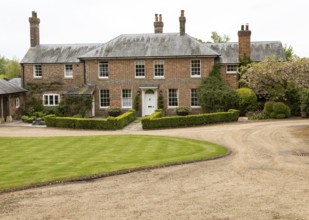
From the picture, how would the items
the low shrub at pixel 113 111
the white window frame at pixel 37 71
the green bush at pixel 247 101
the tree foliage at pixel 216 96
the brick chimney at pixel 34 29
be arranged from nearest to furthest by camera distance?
the tree foliage at pixel 216 96 < the green bush at pixel 247 101 < the low shrub at pixel 113 111 < the white window frame at pixel 37 71 < the brick chimney at pixel 34 29

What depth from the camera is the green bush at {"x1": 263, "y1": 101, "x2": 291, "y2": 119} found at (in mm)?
35469

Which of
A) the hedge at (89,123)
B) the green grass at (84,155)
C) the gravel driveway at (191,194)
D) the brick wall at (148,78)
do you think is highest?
the brick wall at (148,78)

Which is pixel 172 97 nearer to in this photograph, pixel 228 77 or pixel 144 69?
pixel 144 69

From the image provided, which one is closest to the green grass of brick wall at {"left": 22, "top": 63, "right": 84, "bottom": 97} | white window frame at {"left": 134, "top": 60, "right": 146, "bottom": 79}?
white window frame at {"left": 134, "top": 60, "right": 146, "bottom": 79}

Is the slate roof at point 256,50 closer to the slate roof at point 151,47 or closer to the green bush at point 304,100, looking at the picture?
the slate roof at point 151,47

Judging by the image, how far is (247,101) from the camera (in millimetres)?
37906

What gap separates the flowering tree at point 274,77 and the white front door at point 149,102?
29.8ft

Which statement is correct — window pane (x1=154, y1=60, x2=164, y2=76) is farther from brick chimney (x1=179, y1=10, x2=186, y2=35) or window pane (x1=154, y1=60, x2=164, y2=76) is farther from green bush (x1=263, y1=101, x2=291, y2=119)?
green bush (x1=263, y1=101, x2=291, y2=119)

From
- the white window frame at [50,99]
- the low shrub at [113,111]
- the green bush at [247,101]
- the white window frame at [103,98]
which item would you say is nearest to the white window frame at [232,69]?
the green bush at [247,101]

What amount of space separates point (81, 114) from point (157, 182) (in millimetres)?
25476

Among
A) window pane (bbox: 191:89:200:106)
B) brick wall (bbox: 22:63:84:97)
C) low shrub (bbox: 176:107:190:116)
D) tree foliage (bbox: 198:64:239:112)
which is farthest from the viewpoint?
brick wall (bbox: 22:63:84:97)

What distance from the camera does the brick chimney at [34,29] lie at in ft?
147

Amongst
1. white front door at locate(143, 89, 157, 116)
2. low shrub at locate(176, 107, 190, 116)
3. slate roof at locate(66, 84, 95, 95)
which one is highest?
slate roof at locate(66, 84, 95, 95)

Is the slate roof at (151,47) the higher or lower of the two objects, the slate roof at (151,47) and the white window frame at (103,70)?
the higher
